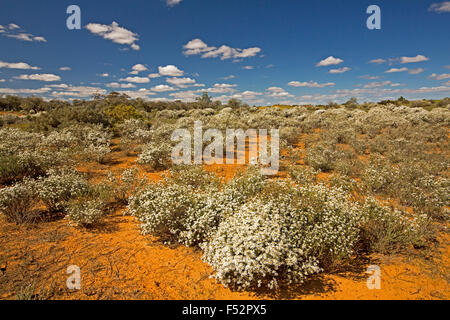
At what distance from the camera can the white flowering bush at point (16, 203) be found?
17.5 ft

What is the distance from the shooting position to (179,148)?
11.6 meters

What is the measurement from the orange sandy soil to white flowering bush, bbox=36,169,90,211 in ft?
2.76

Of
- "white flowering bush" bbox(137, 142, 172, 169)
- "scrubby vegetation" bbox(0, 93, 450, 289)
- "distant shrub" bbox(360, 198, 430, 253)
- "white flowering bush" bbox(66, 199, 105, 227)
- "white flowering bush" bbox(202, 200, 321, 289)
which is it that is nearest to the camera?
"white flowering bush" bbox(202, 200, 321, 289)

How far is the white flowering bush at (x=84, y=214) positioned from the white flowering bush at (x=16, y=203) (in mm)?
1091

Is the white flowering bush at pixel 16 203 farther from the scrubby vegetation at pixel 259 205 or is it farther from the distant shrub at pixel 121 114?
the distant shrub at pixel 121 114

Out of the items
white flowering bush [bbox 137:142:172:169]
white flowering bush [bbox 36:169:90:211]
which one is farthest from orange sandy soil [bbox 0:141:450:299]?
white flowering bush [bbox 137:142:172:169]

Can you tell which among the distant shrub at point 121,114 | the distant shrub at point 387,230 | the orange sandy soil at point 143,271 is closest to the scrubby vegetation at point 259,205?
the distant shrub at point 387,230

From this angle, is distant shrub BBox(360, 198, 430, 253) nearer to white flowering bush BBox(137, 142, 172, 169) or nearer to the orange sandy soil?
the orange sandy soil

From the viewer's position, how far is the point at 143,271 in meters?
4.06

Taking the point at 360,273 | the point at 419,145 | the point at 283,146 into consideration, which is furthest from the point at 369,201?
the point at 419,145

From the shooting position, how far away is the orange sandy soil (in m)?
3.53
